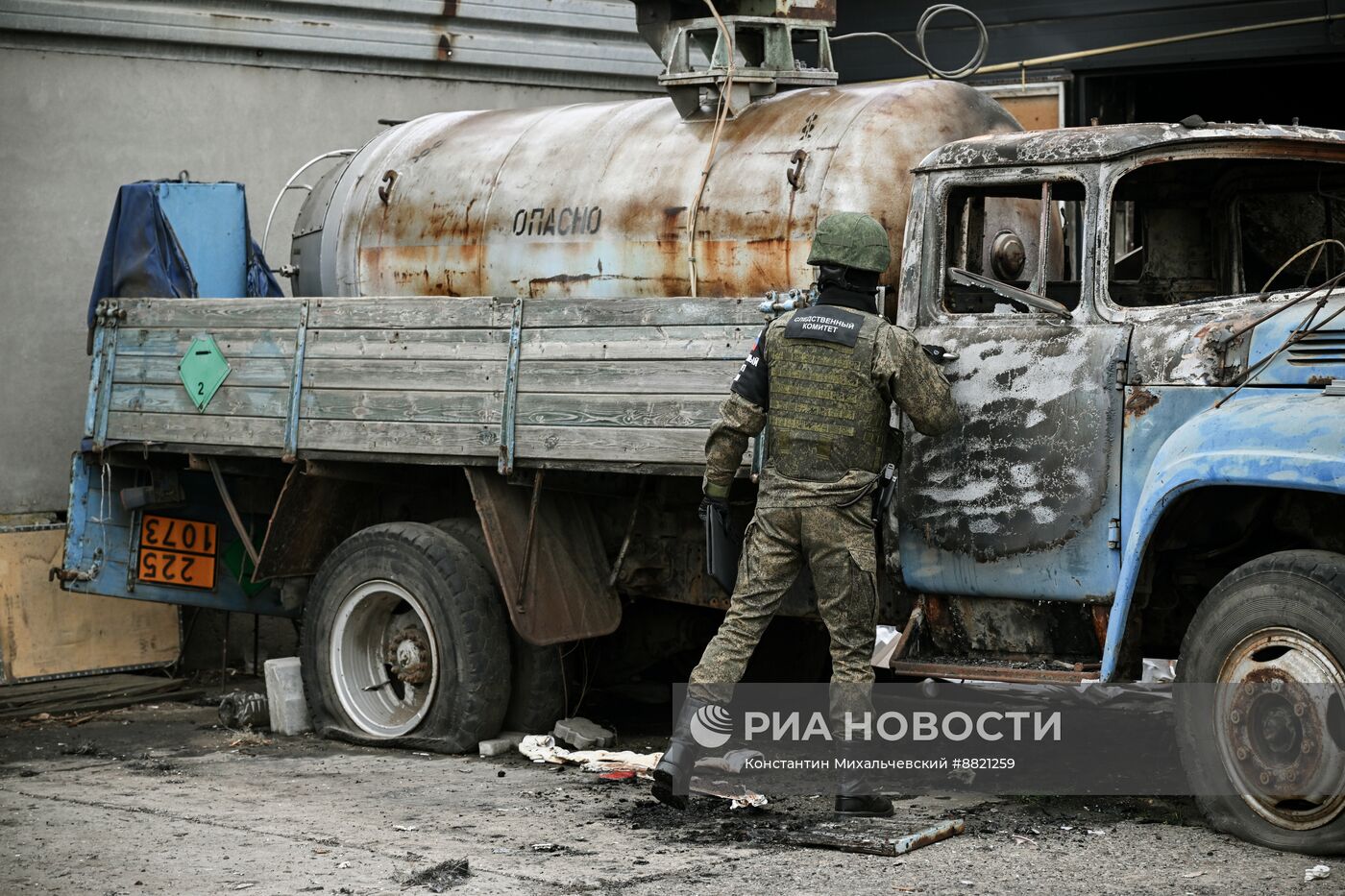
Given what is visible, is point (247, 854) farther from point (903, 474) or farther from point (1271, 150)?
point (1271, 150)

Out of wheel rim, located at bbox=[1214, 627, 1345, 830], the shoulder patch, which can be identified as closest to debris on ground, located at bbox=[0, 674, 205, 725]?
the shoulder patch

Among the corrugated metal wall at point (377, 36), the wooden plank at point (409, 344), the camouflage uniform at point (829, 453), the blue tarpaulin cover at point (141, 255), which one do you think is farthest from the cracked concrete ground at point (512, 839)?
the corrugated metal wall at point (377, 36)

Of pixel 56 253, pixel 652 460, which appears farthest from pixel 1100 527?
pixel 56 253

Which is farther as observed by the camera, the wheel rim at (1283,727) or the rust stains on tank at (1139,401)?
the rust stains on tank at (1139,401)

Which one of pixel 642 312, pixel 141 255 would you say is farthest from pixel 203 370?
pixel 642 312

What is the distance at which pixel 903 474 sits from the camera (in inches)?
258

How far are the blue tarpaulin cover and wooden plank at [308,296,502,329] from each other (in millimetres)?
1333

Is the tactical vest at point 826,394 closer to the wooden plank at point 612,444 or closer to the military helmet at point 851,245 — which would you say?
the military helmet at point 851,245

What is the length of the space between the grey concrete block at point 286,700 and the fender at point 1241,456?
4094 mm

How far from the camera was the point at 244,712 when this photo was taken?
342 inches

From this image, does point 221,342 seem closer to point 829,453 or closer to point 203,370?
point 203,370

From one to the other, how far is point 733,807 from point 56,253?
574 centimetres

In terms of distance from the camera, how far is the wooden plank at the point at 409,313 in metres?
7.55

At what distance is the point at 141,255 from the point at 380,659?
2.44m
